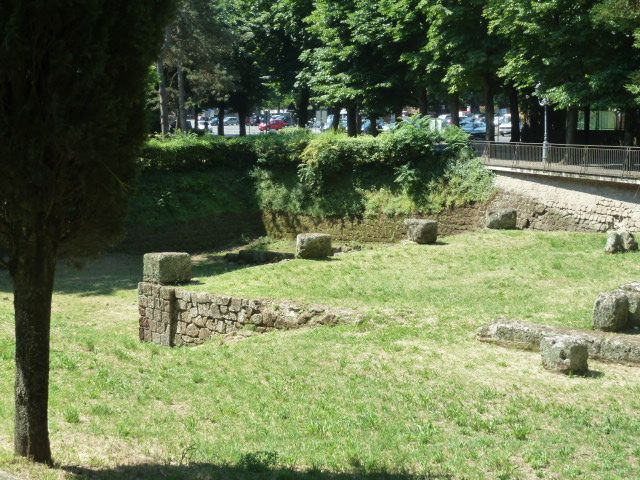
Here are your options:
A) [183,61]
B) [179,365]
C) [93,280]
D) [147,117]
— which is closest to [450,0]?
[183,61]

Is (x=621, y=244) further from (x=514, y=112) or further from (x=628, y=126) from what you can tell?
(x=514, y=112)

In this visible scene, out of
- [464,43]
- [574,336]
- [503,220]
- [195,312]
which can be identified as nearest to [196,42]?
[464,43]

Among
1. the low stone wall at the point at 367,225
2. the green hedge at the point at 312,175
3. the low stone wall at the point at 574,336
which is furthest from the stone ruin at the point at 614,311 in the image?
the green hedge at the point at 312,175

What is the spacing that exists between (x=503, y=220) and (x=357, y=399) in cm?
1871

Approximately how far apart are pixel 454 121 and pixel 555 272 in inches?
870

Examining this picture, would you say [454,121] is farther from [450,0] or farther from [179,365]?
[179,365]

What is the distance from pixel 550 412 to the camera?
10.7 meters

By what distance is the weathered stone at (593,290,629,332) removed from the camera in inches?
550

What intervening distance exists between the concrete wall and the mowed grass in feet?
28.2

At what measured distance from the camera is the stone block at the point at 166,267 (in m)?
20.3

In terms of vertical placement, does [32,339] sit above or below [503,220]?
above

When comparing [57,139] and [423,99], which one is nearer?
[57,139]

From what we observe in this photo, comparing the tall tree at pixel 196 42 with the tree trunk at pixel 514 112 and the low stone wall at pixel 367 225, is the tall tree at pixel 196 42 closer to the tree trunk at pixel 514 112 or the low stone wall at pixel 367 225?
the low stone wall at pixel 367 225

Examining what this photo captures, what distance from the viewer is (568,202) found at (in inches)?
1166
